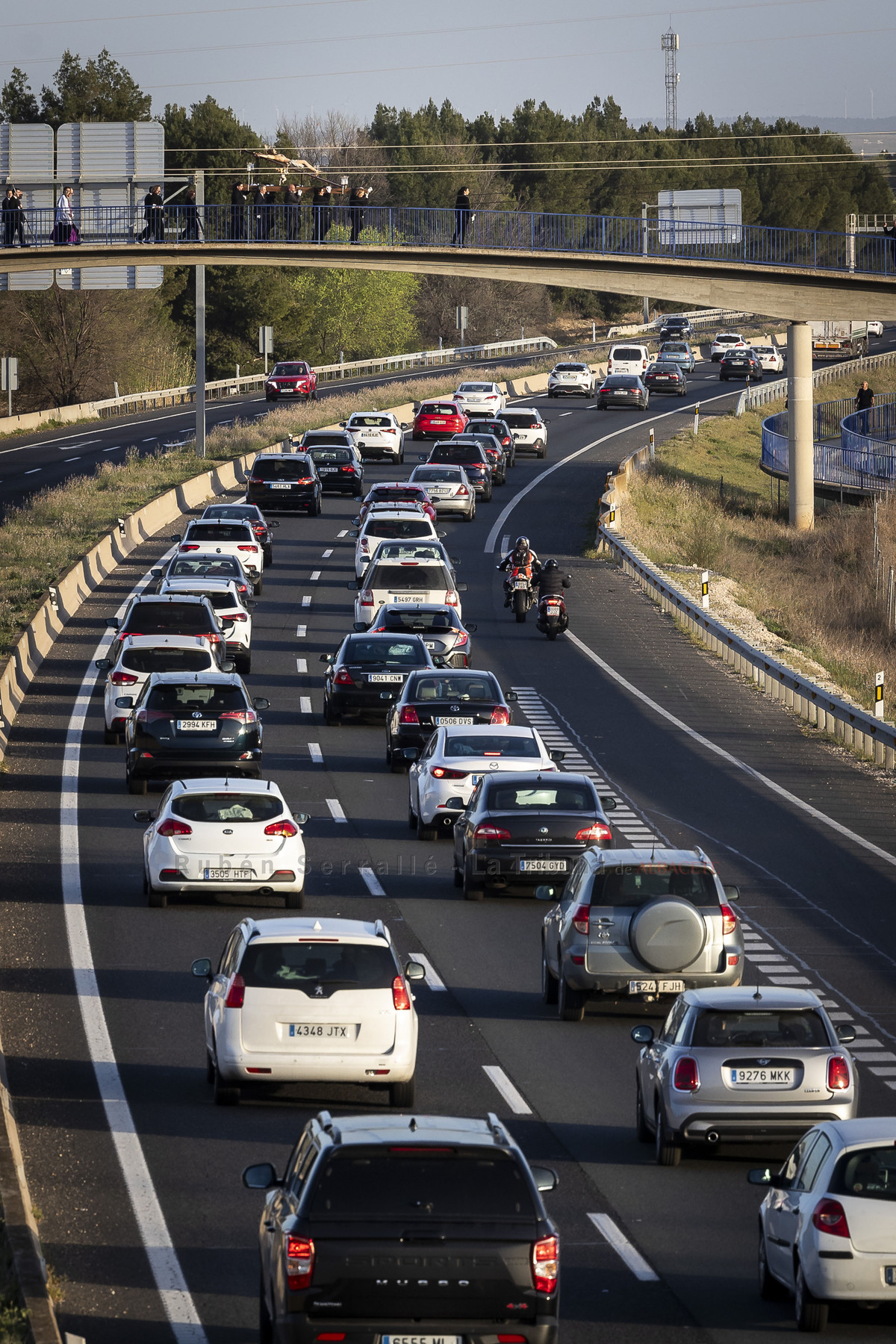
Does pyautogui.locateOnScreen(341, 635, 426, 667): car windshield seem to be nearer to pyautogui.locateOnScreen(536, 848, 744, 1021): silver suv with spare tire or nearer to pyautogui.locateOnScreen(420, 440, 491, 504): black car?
pyautogui.locateOnScreen(536, 848, 744, 1021): silver suv with spare tire

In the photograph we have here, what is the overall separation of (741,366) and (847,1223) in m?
94.9

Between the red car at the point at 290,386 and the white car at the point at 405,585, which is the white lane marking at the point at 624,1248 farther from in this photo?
the red car at the point at 290,386

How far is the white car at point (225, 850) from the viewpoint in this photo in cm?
2059

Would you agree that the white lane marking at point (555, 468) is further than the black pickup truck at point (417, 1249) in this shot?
Yes

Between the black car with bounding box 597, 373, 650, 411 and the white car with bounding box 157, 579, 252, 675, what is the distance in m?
54.8

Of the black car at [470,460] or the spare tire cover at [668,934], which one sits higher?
the black car at [470,460]

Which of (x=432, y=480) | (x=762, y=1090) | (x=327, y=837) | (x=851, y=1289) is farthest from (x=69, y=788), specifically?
(x=432, y=480)

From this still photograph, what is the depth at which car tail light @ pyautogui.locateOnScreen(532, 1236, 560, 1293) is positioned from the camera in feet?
27.2

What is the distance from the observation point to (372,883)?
73.8 feet

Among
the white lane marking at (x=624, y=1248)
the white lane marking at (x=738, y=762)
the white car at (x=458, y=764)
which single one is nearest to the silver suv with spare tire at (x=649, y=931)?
the white lane marking at (x=624, y=1248)

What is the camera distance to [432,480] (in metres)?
56.8

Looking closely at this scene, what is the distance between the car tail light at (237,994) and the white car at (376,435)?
5300cm

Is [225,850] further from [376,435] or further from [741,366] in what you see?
[741,366]

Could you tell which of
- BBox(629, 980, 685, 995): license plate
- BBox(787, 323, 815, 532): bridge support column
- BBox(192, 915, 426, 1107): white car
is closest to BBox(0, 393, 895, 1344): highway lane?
BBox(192, 915, 426, 1107): white car
